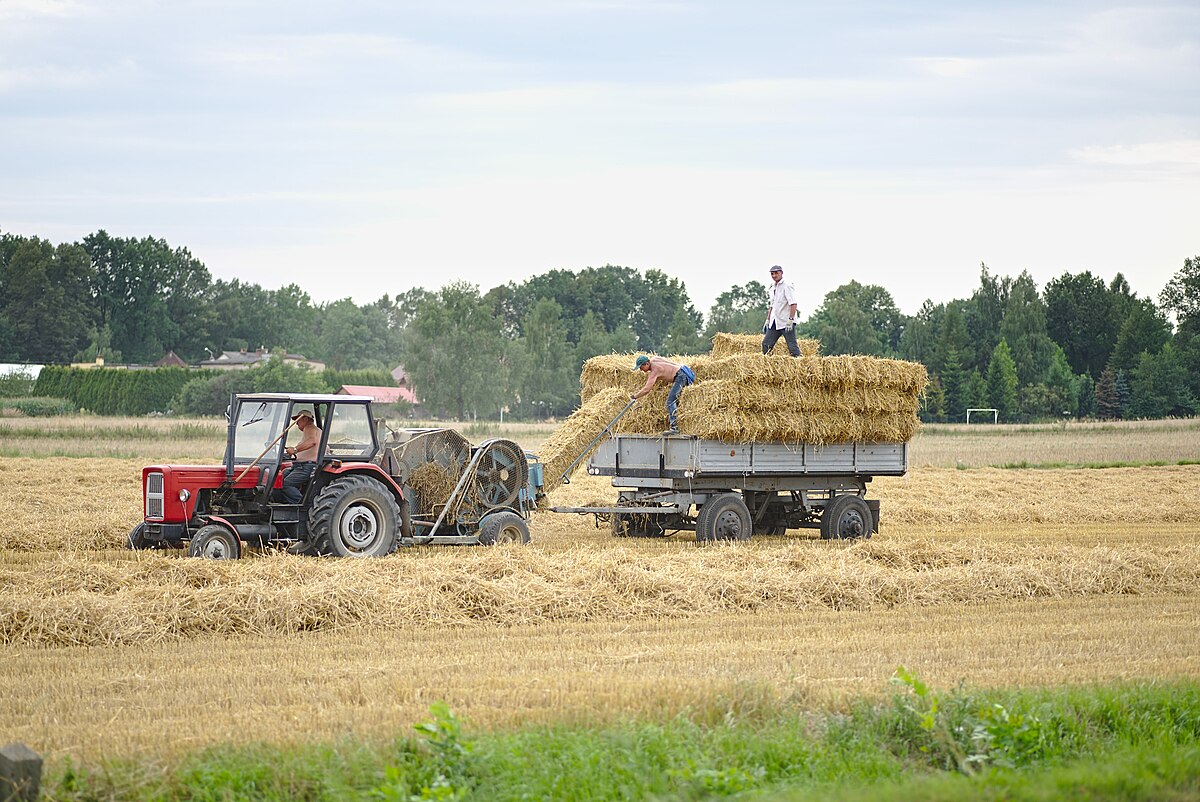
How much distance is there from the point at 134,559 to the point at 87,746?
24.0 feet

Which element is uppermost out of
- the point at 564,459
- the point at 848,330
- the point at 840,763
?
the point at 848,330

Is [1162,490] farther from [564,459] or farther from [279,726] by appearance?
[279,726]

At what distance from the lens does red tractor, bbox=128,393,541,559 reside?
13.9 meters

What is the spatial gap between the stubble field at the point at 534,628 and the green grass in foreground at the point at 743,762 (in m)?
0.36

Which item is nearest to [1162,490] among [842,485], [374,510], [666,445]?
[842,485]

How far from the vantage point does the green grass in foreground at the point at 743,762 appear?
249 inches

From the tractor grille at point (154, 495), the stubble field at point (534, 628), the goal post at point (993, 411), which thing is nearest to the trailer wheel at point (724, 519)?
the stubble field at point (534, 628)

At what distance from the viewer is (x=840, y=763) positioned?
6.89 metres

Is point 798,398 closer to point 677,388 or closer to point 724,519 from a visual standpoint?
point 677,388

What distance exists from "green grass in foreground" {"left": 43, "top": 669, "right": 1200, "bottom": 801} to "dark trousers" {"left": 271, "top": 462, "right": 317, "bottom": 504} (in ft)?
25.4

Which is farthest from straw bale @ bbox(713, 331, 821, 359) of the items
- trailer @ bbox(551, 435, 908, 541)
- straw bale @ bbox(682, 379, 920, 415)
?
trailer @ bbox(551, 435, 908, 541)

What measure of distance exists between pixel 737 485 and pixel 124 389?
2491 inches

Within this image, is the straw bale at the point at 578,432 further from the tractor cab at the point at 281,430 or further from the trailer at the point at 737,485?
the tractor cab at the point at 281,430

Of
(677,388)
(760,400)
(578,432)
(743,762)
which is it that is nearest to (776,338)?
(760,400)
